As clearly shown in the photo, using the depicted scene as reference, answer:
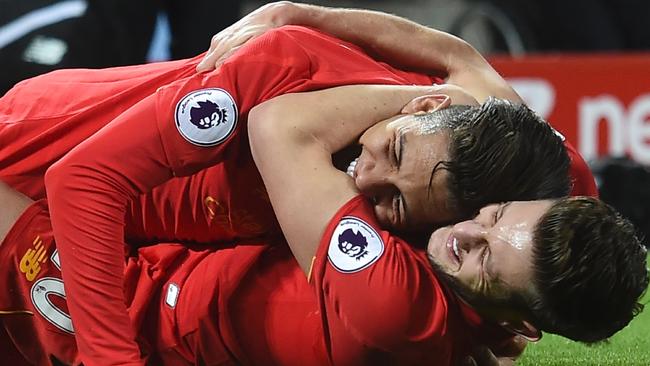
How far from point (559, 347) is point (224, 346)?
36.2 inches

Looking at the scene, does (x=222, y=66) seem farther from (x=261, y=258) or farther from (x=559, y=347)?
(x=559, y=347)

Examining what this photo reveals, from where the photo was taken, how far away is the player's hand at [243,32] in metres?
2.56

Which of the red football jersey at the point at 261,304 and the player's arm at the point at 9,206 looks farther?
the player's arm at the point at 9,206

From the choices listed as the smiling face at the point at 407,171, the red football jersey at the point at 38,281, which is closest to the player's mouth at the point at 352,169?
the smiling face at the point at 407,171

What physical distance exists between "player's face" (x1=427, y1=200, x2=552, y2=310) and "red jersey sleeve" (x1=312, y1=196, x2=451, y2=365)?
0.06 m

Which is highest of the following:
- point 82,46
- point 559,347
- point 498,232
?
point 498,232

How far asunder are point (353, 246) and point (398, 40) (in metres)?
0.68

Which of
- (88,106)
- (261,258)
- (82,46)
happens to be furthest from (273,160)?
(82,46)

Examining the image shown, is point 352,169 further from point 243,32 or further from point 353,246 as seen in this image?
point 243,32

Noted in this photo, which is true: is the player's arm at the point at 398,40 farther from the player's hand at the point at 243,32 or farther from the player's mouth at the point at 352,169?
the player's mouth at the point at 352,169

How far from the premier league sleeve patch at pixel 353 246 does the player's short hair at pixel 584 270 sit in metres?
0.27

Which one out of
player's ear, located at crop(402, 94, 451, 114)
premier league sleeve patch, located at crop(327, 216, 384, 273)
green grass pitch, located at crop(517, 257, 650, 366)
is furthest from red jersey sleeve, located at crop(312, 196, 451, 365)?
green grass pitch, located at crop(517, 257, 650, 366)

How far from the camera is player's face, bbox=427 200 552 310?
7.10ft

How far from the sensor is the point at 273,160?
2334mm
